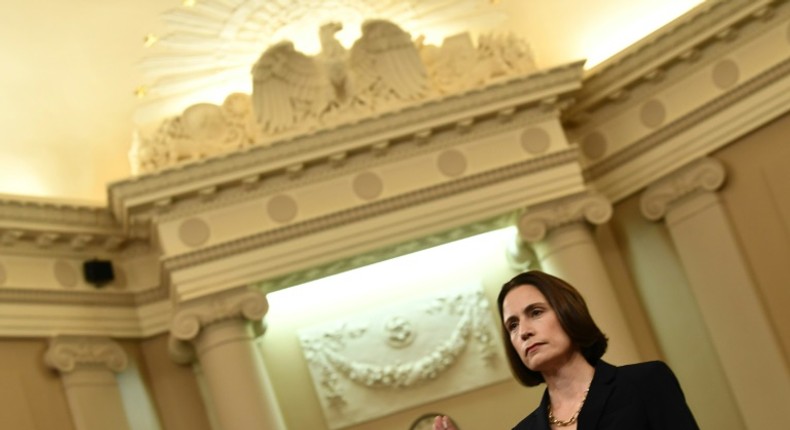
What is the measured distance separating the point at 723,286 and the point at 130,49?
4.27m

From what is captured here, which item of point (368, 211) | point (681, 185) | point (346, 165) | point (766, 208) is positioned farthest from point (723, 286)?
point (346, 165)

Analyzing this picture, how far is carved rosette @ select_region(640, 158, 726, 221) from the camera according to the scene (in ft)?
28.3

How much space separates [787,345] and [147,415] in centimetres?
414

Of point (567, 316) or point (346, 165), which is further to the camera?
point (346, 165)

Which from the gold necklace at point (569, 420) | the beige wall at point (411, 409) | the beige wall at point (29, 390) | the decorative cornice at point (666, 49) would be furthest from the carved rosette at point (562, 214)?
the gold necklace at point (569, 420)

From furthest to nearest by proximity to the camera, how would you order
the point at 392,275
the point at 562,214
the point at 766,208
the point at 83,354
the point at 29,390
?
the point at 392,275 → the point at 562,214 → the point at 766,208 → the point at 83,354 → the point at 29,390

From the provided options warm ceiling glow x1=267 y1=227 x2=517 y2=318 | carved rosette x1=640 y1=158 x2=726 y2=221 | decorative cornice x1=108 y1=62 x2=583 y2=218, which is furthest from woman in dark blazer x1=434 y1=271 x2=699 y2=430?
warm ceiling glow x1=267 y1=227 x2=517 y2=318

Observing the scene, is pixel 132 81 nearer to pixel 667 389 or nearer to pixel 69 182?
pixel 69 182

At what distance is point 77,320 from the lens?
855cm

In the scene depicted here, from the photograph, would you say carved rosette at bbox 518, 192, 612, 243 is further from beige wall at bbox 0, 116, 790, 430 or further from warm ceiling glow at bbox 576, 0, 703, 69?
warm ceiling glow at bbox 576, 0, 703, 69

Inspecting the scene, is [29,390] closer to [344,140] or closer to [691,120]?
[344,140]

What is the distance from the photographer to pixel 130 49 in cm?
911

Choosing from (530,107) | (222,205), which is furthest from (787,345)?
(222,205)

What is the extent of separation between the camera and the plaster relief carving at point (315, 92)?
344 inches
